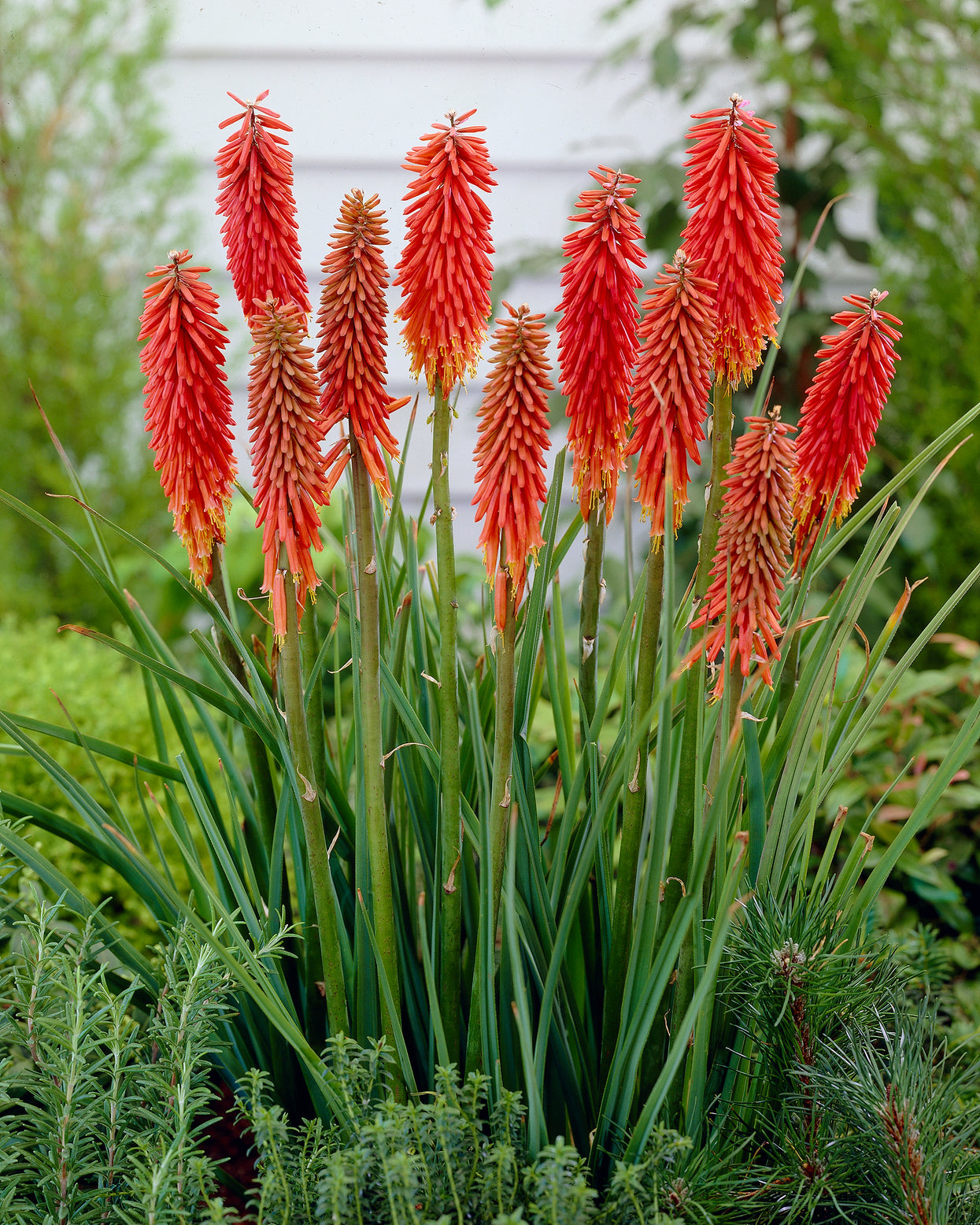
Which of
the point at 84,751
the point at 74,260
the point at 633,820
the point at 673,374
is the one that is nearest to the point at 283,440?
the point at 673,374

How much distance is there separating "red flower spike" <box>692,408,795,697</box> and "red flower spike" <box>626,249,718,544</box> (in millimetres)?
33

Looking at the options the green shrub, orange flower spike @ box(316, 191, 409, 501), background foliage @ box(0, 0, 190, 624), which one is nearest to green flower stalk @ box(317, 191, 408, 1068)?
orange flower spike @ box(316, 191, 409, 501)

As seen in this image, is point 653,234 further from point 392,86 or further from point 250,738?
point 250,738

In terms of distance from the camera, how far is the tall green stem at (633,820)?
0.65 meters

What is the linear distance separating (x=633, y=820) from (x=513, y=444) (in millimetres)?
280

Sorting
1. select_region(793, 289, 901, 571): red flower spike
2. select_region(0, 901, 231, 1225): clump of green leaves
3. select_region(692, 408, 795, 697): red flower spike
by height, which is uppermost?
select_region(793, 289, 901, 571): red flower spike

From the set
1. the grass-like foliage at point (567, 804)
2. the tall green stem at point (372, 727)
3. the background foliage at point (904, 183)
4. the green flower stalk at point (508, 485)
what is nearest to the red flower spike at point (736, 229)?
the grass-like foliage at point (567, 804)

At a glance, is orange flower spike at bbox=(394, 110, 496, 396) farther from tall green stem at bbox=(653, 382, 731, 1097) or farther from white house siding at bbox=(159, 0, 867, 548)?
tall green stem at bbox=(653, 382, 731, 1097)

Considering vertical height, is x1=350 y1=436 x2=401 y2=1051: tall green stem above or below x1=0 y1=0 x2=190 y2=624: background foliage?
below

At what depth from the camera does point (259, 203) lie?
0.65 m

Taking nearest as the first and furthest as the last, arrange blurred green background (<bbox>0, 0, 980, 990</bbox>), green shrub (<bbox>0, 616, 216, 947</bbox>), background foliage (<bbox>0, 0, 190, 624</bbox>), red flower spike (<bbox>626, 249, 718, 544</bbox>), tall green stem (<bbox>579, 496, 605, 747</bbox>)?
red flower spike (<bbox>626, 249, 718, 544</bbox>), tall green stem (<bbox>579, 496, 605, 747</bbox>), green shrub (<bbox>0, 616, 216, 947</bbox>), blurred green background (<bbox>0, 0, 980, 990</bbox>), background foliage (<bbox>0, 0, 190, 624</bbox>)

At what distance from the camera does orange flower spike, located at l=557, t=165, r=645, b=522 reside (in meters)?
0.61

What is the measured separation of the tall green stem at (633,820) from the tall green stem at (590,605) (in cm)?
6

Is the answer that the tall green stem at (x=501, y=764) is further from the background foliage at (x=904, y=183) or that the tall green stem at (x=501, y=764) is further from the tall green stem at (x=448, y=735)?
the background foliage at (x=904, y=183)
